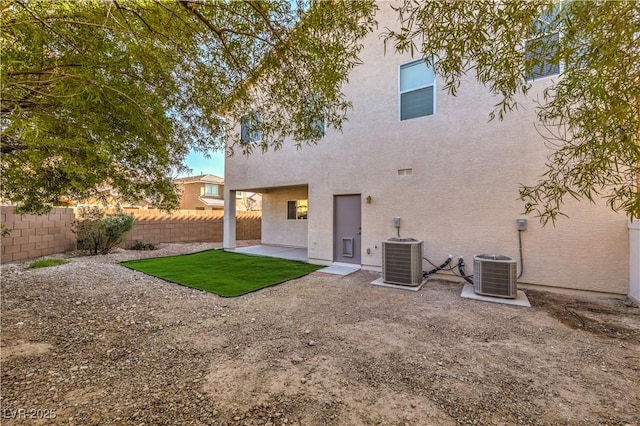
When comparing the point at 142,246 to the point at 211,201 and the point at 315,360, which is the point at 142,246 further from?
the point at 211,201

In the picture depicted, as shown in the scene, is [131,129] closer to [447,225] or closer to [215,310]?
[215,310]

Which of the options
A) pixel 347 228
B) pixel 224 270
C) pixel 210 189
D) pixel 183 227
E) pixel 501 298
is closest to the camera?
pixel 501 298

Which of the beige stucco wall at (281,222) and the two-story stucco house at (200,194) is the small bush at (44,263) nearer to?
the beige stucco wall at (281,222)

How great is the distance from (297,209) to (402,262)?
253 inches

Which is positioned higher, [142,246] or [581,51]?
[581,51]

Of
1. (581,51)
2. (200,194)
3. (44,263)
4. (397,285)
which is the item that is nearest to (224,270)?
(397,285)

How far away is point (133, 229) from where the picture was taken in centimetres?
1048

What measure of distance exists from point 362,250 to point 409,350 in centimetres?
406

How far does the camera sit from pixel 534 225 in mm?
5012

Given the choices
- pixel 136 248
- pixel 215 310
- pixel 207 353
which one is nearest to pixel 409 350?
pixel 207 353

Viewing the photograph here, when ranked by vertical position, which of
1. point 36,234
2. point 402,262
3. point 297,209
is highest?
point 297,209

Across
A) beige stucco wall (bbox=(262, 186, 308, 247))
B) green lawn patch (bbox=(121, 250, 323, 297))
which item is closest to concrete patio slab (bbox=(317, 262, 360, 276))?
green lawn patch (bbox=(121, 250, 323, 297))

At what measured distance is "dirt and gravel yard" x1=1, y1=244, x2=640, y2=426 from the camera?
1979 mm

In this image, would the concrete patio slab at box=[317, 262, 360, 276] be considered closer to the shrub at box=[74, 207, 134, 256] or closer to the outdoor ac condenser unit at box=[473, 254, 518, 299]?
the outdoor ac condenser unit at box=[473, 254, 518, 299]
